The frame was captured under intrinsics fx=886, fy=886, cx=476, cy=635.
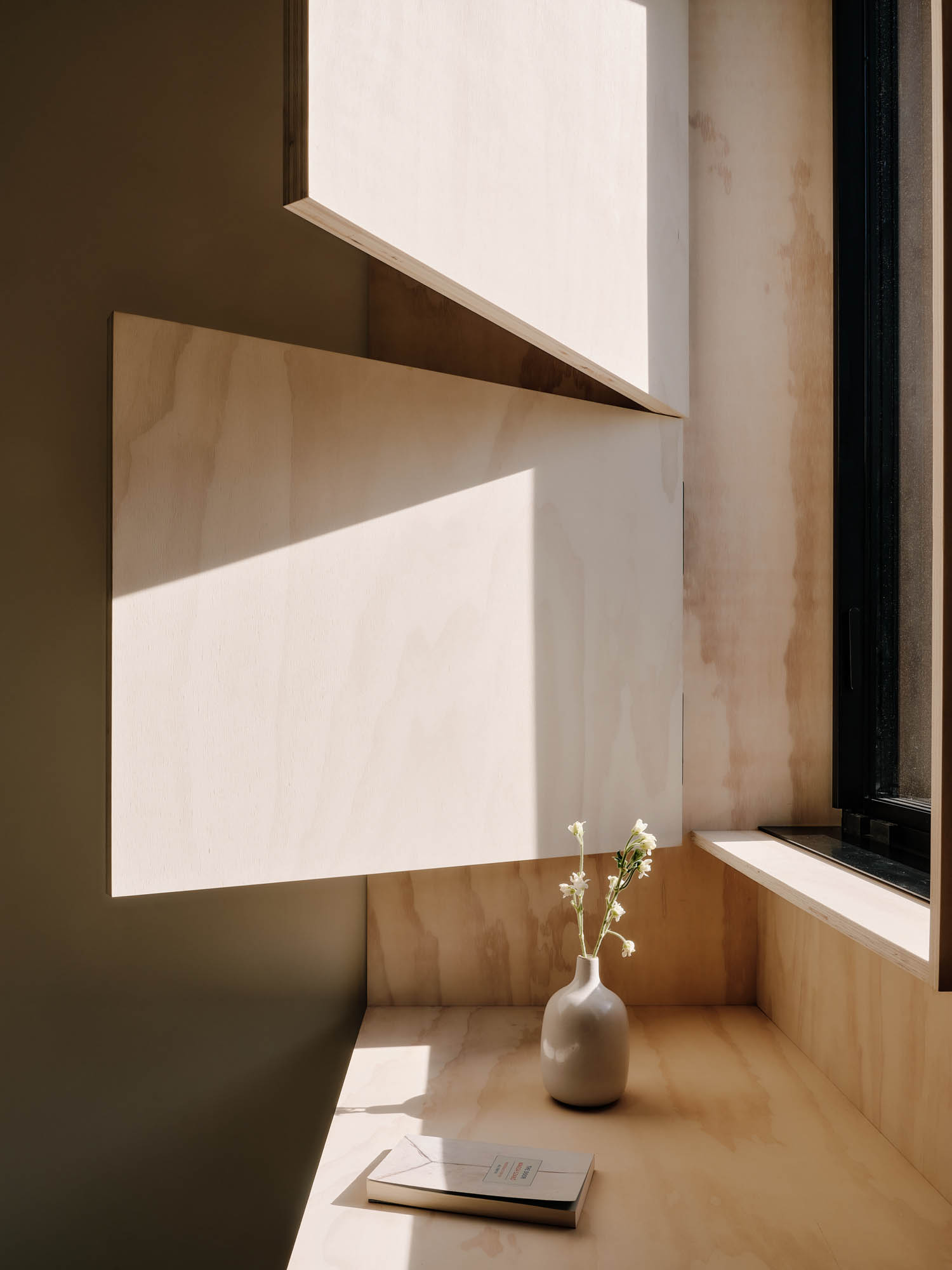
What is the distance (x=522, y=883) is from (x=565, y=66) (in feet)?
3.27

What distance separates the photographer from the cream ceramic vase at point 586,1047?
36.4 inches

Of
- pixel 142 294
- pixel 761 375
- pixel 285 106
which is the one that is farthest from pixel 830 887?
pixel 142 294

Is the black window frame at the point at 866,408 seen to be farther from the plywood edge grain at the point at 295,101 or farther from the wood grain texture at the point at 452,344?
the plywood edge grain at the point at 295,101

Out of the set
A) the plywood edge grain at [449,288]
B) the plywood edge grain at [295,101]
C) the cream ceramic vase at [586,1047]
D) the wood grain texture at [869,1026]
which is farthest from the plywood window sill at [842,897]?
the plywood edge grain at [295,101]

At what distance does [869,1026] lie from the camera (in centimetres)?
91

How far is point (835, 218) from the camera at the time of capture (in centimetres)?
122

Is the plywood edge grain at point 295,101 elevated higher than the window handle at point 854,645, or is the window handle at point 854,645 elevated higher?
the plywood edge grain at point 295,101

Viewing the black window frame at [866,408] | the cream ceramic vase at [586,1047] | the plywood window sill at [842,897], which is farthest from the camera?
the black window frame at [866,408]

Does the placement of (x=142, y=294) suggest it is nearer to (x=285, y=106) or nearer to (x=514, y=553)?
(x=285, y=106)

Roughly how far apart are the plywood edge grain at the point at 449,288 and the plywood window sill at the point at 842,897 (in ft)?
1.79

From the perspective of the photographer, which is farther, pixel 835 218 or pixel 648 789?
pixel 835 218

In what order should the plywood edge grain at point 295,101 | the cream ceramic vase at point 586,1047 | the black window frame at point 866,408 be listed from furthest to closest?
the black window frame at point 866,408, the cream ceramic vase at point 586,1047, the plywood edge grain at point 295,101

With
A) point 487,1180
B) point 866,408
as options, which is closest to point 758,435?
point 866,408

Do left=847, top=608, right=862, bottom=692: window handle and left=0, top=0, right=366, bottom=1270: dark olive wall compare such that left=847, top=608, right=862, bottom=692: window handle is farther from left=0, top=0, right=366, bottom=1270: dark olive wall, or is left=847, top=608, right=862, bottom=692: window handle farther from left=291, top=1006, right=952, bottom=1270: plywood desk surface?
left=0, top=0, right=366, bottom=1270: dark olive wall
